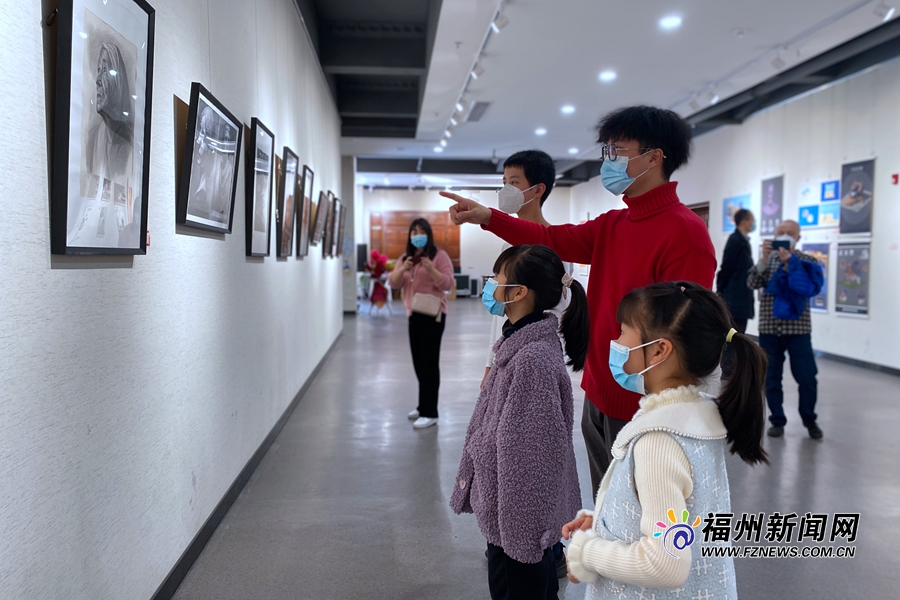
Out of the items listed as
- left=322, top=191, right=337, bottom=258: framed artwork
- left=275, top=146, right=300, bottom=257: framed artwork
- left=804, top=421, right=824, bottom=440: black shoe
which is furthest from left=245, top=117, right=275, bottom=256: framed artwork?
left=804, top=421, right=824, bottom=440: black shoe

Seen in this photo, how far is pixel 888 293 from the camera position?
24.2 ft

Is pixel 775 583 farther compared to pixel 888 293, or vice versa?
pixel 888 293

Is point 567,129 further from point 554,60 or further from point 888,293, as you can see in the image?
point 888,293

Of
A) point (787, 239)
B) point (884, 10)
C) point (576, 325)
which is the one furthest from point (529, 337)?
point (884, 10)

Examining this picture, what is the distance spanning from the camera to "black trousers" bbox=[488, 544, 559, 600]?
1758 millimetres

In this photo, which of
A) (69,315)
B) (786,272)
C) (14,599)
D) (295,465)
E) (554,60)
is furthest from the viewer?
(554,60)

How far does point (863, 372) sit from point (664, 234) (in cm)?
721

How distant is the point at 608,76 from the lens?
7910 millimetres

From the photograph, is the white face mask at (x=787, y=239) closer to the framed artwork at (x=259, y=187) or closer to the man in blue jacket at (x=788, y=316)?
the man in blue jacket at (x=788, y=316)

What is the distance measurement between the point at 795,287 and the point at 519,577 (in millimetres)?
3697

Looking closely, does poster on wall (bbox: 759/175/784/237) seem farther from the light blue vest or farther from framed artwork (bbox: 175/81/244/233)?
the light blue vest

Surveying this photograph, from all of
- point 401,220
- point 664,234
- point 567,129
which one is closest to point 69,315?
point 664,234

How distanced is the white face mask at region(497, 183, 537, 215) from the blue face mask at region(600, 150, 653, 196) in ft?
2.08

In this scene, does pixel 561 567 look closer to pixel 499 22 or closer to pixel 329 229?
pixel 499 22
